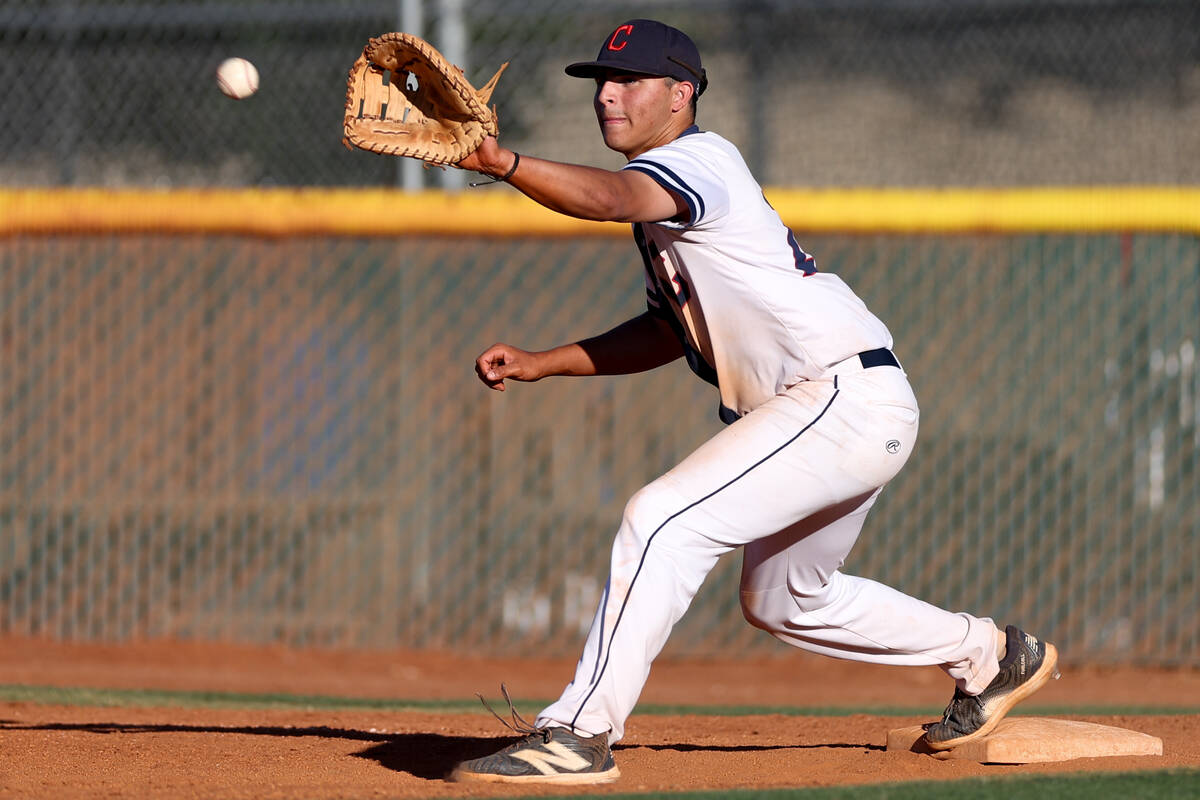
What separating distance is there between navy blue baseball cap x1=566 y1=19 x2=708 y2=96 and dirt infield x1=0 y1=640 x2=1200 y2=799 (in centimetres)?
163

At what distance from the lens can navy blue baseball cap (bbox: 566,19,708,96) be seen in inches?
139

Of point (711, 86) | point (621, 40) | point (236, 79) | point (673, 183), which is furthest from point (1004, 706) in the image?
point (711, 86)

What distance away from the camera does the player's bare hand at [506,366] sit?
4.00 metres

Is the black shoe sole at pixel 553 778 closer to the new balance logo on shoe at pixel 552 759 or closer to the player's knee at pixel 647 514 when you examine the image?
the new balance logo on shoe at pixel 552 759

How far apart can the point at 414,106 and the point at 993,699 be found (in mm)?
2104

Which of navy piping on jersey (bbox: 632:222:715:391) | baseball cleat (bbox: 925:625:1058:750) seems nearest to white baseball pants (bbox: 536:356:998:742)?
baseball cleat (bbox: 925:625:1058:750)

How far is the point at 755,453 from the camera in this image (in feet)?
11.4

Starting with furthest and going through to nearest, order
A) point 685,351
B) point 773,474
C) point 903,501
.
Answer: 1. point 903,501
2. point 685,351
3. point 773,474

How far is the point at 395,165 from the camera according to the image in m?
7.78

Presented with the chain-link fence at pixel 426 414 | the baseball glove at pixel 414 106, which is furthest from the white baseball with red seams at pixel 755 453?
the chain-link fence at pixel 426 414

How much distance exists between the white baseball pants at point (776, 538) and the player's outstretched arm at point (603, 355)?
1.82 feet

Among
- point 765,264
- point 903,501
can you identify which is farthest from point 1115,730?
point 903,501

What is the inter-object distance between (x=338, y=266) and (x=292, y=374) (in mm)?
574

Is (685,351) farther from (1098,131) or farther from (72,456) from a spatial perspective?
(1098,131)
